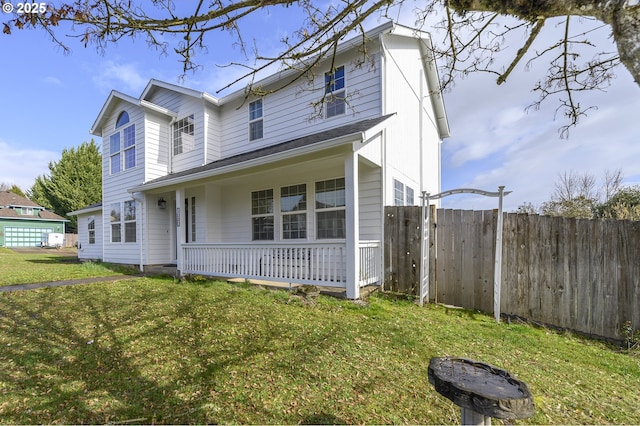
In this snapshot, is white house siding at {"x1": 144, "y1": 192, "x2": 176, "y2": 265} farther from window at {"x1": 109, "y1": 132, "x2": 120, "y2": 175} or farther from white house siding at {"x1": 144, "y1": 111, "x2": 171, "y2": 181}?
window at {"x1": 109, "y1": 132, "x2": 120, "y2": 175}

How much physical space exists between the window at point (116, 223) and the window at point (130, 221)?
48 centimetres

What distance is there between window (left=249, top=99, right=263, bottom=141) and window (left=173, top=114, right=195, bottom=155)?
2.43 meters

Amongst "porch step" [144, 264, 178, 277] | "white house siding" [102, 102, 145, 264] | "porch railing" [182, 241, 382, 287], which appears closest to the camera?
"porch railing" [182, 241, 382, 287]

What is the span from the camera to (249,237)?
9.68 m

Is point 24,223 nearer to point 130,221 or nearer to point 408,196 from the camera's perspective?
point 130,221

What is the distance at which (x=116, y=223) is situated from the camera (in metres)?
12.1

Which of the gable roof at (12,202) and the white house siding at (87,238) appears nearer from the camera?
the white house siding at (87,238)

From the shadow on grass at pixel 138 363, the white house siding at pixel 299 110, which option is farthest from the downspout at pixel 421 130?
the shadow on grass at pixel 138 363

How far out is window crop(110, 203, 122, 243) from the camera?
1198 centimetres

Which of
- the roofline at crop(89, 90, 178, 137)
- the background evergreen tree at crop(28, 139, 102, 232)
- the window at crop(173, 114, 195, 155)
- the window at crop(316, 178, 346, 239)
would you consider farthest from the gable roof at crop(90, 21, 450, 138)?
the background evergreen tree at crop(28, 139, 102, 232)

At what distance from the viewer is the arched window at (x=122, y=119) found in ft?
38.4

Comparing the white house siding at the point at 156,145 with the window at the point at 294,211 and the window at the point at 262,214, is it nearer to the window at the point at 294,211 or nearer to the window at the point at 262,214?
the window at the point at 262,214

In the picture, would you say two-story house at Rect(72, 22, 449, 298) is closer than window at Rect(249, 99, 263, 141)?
Yes

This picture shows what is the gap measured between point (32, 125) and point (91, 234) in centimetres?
744
